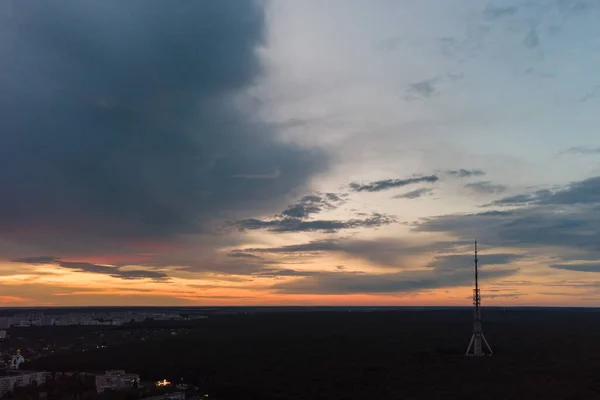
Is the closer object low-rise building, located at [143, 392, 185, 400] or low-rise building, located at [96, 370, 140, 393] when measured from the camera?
low-rise building, located at [143, 392, 185, 400]

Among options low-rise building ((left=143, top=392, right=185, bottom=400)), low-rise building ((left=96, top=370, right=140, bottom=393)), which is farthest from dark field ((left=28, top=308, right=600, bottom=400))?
low-rise building ((left=96, top=370, right=140, bottom=393))

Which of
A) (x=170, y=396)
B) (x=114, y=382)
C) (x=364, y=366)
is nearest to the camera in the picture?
(x=170, y=396)

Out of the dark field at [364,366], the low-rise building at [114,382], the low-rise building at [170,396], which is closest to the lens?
the low-rise building at [170,396]

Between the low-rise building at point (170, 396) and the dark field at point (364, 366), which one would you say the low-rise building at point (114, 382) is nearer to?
the low-rise building at point (170, 396)

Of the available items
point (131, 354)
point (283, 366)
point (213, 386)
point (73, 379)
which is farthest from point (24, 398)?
point (131, 354)

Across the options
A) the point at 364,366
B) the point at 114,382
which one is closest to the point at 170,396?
the point at 114,382

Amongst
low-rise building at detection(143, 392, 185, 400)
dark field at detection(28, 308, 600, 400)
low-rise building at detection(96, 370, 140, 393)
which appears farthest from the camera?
dark field at detection(28, 308, 600, 400)

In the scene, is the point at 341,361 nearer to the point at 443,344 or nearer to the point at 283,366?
the point at 283,366

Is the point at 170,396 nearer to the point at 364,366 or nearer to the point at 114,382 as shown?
the point at 114,382

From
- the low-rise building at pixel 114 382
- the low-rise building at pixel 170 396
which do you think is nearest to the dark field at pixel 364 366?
the low-rise building at pixel 170 396

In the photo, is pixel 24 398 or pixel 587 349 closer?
pixel 24 398

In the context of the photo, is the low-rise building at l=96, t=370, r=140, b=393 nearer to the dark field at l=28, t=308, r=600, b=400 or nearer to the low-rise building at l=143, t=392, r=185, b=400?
the low-rise building at l=143, t=392, r=185, b=400
